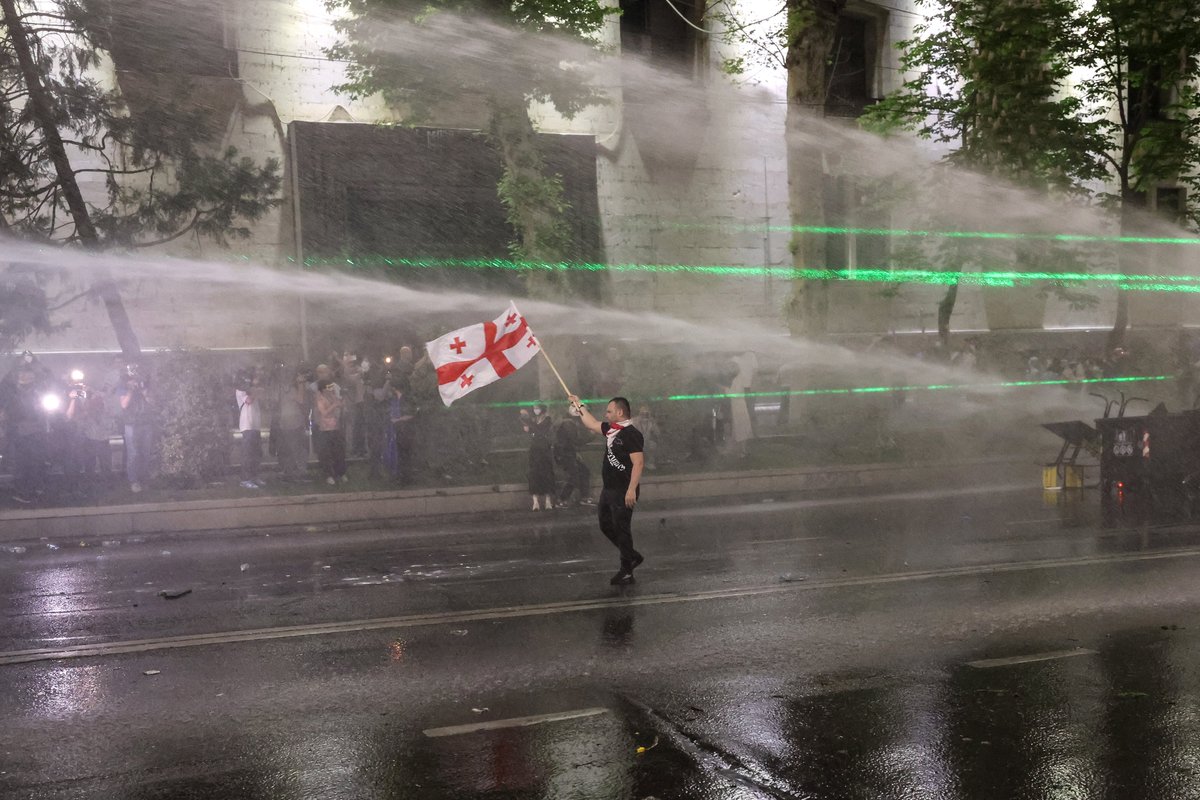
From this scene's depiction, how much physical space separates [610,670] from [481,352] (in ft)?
13.7

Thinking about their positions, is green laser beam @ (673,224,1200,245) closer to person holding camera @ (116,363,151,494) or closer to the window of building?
the window of building

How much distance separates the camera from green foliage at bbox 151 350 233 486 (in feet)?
50.6

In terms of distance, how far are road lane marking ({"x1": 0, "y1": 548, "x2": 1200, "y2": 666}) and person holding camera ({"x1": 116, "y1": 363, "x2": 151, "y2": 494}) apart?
7721 mm

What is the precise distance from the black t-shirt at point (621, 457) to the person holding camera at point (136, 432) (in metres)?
7.91

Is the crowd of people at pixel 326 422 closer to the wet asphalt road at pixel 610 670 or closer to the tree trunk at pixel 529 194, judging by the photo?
the tree trunk at pixel 529 194

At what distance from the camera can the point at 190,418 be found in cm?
1564

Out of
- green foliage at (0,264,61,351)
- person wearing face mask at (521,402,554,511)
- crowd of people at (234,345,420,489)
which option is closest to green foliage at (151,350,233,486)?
crowd of people at (234,345,420,489)

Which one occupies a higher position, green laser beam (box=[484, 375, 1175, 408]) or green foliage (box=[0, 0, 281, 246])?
green foliage (box=[0, 0, 281, 246])

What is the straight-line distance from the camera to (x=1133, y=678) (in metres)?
6.86

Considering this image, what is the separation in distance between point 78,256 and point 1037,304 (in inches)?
927

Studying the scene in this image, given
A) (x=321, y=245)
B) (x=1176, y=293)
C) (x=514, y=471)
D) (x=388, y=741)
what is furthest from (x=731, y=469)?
(x=1176, y=293)

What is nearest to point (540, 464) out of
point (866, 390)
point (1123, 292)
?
point (866, 390)

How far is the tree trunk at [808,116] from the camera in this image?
769 inches

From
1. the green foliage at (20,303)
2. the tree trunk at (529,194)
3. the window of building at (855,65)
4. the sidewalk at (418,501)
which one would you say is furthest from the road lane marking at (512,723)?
the window of building at (855,65)
